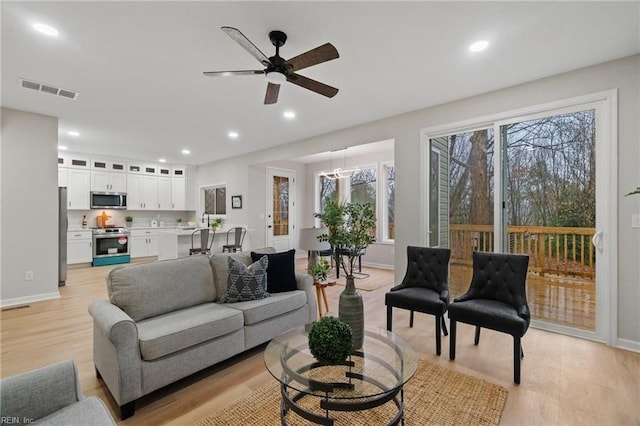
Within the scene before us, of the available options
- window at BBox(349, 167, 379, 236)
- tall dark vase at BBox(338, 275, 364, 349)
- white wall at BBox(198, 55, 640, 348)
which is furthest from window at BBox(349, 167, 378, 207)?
tall dark vase at BBox(338, 275, 364, 349)

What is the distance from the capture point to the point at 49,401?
119 centimetres

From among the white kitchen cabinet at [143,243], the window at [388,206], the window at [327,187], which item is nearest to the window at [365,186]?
the window at [388,206]

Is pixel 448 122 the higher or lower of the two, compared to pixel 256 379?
higher

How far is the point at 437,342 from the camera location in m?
2.66

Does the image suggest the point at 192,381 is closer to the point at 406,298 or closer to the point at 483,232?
the point at 406,298

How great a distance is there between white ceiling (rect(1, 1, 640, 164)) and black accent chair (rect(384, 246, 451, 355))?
1.94 meters

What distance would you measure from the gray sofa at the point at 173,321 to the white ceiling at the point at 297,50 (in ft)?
6.39

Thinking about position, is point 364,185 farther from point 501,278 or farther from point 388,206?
point 501,278

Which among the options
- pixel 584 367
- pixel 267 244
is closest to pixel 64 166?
pixel 267 244

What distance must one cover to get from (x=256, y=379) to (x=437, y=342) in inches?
63.6

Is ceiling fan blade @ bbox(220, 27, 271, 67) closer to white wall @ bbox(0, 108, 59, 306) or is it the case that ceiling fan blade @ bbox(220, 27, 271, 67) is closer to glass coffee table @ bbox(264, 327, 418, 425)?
glass coffee table @ bbox(264, 327, 418, 425)

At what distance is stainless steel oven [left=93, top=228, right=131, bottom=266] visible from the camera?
701 cm

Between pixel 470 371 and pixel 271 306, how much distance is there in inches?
68.7

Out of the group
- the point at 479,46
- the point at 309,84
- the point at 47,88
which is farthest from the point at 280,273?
the point at 47,88
